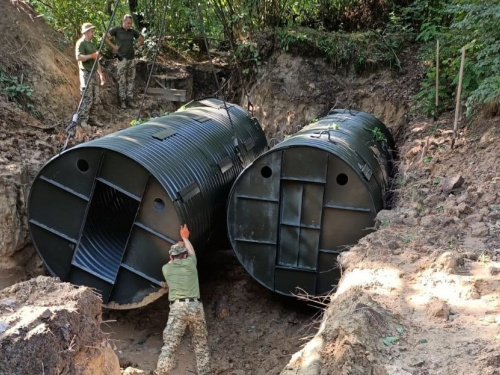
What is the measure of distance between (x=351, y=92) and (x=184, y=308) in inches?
308

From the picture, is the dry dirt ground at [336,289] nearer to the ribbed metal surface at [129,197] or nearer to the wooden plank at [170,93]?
the wooden plank at [170,93]

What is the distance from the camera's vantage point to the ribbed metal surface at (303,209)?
701 centimetres

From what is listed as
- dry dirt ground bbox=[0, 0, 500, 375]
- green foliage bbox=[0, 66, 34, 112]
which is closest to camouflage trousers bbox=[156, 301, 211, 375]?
dry dirt ground bbox=[0, 0, 500, 375]

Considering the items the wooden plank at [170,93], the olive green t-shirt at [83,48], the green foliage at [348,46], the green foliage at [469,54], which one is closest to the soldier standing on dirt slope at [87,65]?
the olive green t-shirt at [83,48]

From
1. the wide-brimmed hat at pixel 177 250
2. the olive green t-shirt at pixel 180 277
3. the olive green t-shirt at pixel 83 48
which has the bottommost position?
the olive green t-shirt at pixel 180 277

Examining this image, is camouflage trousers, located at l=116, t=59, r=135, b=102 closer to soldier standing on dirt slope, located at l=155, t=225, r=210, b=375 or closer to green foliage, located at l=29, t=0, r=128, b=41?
green foliage, located at l=29, t=0, r=128, b=41

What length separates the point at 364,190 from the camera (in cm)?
693

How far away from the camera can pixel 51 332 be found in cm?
405

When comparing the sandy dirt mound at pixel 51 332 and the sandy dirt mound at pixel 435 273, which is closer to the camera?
the sandy dirt mound at pixel 435 273

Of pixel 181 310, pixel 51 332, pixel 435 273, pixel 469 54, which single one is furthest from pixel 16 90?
pixel 435 273

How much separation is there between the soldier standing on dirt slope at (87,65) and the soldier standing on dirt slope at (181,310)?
462cm

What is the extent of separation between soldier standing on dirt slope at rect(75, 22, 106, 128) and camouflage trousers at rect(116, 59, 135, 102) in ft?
3.15

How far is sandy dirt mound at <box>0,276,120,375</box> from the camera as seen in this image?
383cm

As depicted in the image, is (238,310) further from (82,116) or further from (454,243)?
(82,116)
